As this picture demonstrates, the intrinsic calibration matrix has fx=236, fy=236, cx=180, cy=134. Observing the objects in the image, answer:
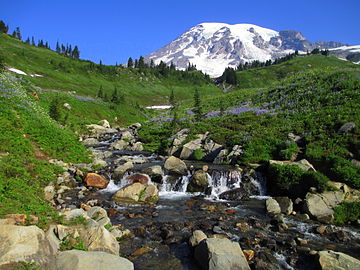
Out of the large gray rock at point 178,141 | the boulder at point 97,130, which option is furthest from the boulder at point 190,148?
the boulder at point 97,130

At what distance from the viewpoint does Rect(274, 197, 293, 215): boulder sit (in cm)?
1470

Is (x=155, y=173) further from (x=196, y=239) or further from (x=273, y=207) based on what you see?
(x=196, y=239)

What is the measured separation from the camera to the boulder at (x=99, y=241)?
9.03 metres

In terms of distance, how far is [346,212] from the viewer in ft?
44.7

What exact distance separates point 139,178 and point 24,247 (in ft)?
38.6

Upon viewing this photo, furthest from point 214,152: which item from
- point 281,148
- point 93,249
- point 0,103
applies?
point 0,103

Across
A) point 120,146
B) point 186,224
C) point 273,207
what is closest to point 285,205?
point 273,207

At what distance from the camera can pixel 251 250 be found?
10.2 meters

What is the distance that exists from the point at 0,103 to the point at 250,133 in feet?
84.7

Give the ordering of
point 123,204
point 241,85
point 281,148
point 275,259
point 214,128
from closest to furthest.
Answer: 1. point 275,259
2. point 123,204
3. point 281,148
4. point 214,128
5. point 241,85

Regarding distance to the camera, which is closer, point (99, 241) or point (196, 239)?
point (99, 241)

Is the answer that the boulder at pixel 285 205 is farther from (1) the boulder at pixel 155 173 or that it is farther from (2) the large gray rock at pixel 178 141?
(2) the large gray rock at pixel 178 141

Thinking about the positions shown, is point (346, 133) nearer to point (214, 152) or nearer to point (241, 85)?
point (214, 152)

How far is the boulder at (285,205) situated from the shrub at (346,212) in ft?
7.81
